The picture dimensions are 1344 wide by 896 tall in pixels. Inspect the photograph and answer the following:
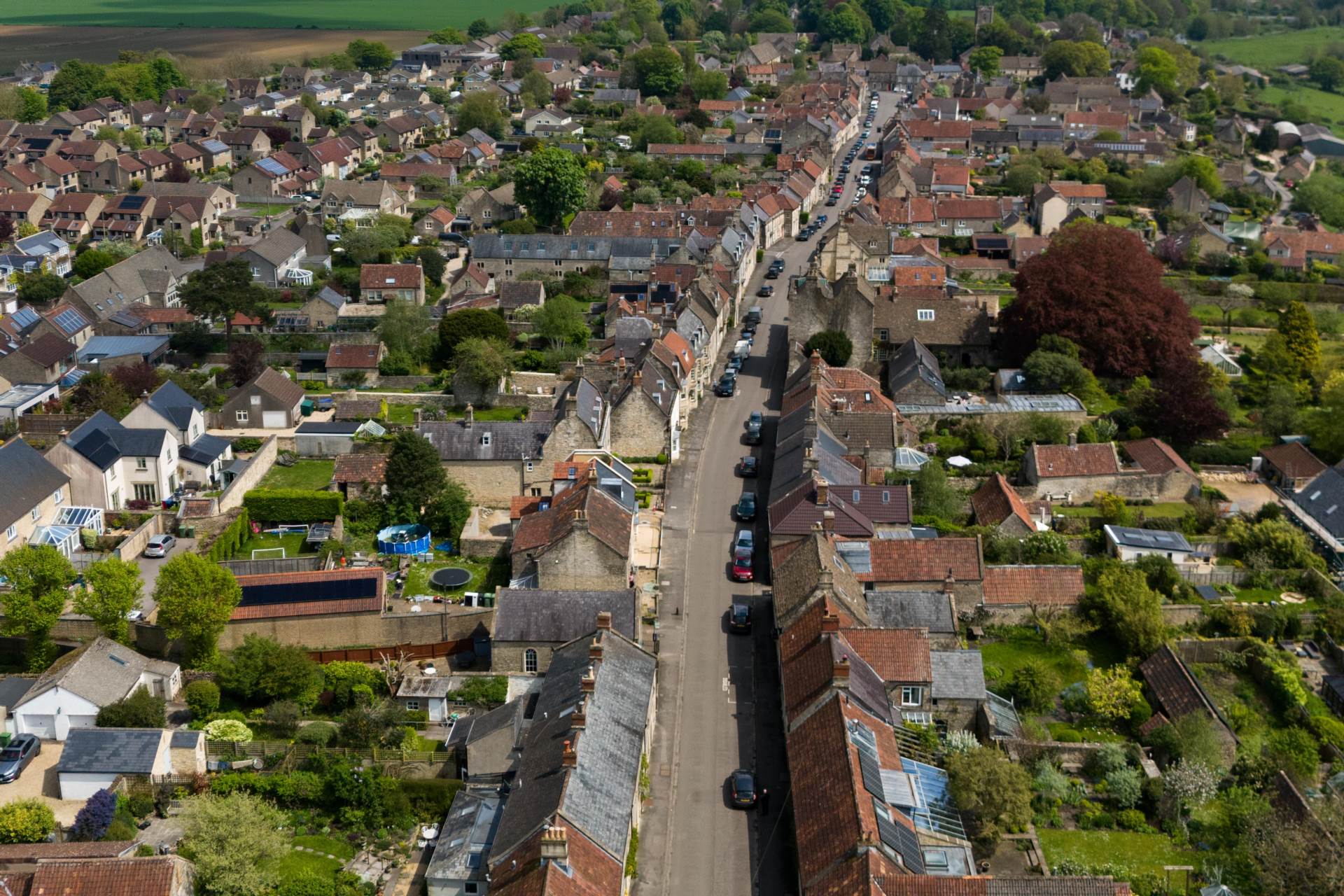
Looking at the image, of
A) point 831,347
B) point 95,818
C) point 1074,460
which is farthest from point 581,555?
point 831,347

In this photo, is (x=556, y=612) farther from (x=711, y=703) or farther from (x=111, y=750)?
(x=111, y=750)

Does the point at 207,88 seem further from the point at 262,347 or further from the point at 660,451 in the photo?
the point at 660,451

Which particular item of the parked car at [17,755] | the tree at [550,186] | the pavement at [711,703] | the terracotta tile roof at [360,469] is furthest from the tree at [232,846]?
the tree at [550,186]

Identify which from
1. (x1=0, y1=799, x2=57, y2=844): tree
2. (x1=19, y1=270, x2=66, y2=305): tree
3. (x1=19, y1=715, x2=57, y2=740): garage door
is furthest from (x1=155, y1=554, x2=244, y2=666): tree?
(x1=19, y1=270, x2=66, y2=305): tree

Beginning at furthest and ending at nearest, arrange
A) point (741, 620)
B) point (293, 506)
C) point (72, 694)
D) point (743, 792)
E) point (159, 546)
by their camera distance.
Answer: point (293, 506)
point (159, 546)
point (741, 620)
point (72, 694)
point (743, 792)

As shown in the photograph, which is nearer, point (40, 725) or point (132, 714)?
point (132, 714)

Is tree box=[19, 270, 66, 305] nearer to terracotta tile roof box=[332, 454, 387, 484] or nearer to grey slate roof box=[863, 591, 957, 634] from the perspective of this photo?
terracotta tile roof box=[332, 454, 387, 484]

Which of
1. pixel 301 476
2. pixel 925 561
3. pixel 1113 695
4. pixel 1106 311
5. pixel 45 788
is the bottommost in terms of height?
pixel 301 476
